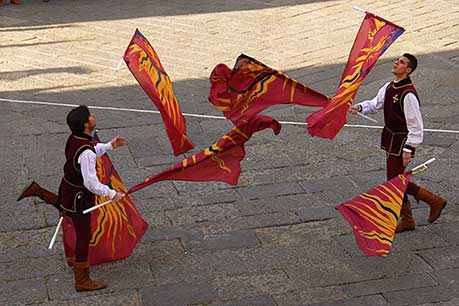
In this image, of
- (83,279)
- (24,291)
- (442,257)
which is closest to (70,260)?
(83,279)

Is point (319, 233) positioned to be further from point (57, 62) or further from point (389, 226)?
point (57, 62)

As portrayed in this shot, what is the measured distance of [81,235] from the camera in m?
6.54

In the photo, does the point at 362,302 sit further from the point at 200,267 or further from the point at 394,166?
the point at 394,166

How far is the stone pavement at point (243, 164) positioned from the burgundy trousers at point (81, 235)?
286 mm

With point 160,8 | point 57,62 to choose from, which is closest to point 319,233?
point 57,62

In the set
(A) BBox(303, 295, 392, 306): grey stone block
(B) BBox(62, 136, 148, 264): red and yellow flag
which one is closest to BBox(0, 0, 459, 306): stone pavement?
(A) BBox(303, 295, 392, 306): grey stone block

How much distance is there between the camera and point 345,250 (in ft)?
23.3

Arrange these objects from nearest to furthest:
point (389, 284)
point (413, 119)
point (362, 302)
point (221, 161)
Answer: point (362, 302) < point (389, 284) < point (221, 161) < point (413, 119)

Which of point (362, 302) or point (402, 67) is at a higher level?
point (402, 67)

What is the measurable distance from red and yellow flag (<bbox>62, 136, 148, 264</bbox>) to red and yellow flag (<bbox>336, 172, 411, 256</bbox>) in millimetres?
1672

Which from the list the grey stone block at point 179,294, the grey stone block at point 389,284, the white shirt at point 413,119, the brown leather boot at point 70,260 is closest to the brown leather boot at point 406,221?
the white shirt at point 413,119

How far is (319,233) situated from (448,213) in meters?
1.20

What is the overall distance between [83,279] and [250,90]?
2.02 meters

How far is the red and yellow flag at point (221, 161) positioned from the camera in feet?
22.1
